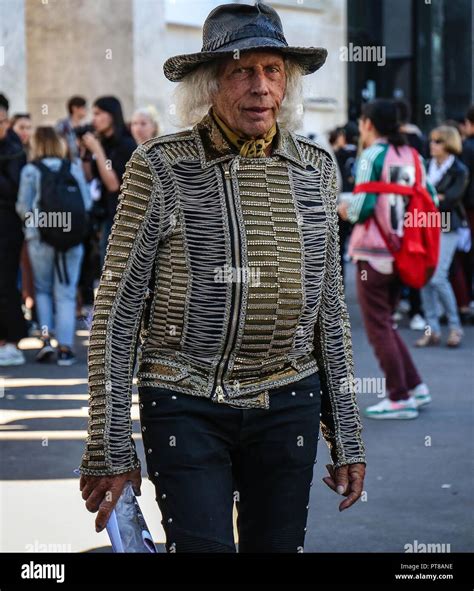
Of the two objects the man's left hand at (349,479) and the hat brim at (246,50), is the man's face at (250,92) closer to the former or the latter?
the hat brim at (246,50)

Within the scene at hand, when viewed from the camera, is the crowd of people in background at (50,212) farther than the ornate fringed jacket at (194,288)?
Yes

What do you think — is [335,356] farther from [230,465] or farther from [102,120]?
[102,120]

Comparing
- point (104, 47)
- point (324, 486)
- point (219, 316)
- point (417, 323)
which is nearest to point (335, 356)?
point (219, 316)

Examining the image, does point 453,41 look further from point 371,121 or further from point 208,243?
point 208,243

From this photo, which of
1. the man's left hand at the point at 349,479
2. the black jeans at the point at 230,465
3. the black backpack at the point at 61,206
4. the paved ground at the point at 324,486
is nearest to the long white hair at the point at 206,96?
the black jeans at the point at 230,465

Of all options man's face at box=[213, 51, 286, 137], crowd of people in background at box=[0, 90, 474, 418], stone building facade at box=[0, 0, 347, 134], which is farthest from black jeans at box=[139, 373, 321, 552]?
stone building facade at box=[0, 0, 347, 134]

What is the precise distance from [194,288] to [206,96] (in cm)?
53

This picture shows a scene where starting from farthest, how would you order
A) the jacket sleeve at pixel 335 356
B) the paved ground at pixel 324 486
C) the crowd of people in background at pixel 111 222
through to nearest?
the crowd of people in background at pixel 111 222
the paved ground at pixel 324 486
the jacket sleeve at pixel 335 356

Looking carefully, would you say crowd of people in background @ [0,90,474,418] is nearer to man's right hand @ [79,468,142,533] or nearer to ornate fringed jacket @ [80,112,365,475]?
ornate fringed jacket @ [80,112,365,475]

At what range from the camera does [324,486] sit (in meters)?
6.61

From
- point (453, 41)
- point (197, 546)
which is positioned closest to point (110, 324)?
point (197, 546)

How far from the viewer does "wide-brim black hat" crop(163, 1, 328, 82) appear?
3.15m

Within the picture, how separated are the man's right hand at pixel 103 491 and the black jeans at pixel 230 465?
9 centimetres

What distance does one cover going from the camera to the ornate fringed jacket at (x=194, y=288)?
3098 mm
